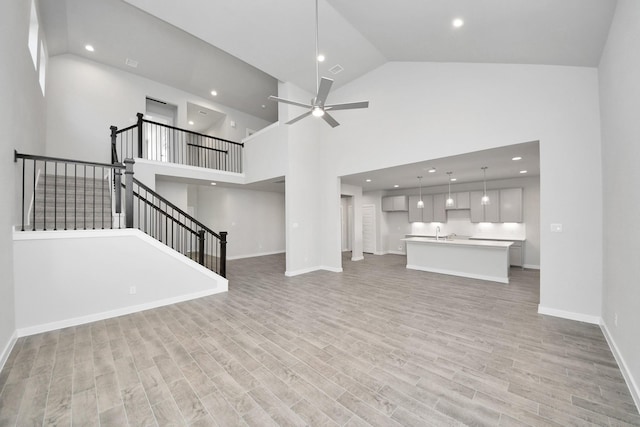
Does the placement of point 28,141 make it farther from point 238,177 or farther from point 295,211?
point 295,211

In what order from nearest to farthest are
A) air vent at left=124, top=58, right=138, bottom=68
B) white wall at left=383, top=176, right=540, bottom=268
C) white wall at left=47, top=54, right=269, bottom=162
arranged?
white wall at left=47, top=54, right=269, bottom=162 → air vent at left=124, top=58, right=138, bottom=68 → white wall at left=383, top=176, right=540, bottom=268

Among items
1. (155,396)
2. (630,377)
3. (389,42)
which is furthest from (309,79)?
(630,377)

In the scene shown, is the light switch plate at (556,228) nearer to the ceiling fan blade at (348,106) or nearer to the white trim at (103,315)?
the ceiling fan blade at (348,106)

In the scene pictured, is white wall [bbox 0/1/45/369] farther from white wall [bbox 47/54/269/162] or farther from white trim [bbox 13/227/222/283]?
white wall [bbox 47/54/269/162]

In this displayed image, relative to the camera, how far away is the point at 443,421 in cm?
175

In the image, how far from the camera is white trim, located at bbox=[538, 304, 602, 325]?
335 cm

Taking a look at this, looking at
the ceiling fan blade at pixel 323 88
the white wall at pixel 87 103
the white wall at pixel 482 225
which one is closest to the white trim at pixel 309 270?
the ceiling fan blade at pixel 323 88

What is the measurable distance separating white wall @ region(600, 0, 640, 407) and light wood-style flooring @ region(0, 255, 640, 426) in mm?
395

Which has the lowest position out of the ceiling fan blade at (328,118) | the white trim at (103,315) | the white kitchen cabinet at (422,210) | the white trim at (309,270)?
the white trim at (309,270)

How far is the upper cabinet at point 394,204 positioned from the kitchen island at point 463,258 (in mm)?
2834

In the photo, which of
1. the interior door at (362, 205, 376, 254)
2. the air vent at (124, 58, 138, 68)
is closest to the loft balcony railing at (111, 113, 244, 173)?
the air vent at (124, 58, 138, 68)

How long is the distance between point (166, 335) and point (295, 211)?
156 inches

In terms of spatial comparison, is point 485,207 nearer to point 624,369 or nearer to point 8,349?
point 624,369

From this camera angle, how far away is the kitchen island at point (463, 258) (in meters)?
5.66
